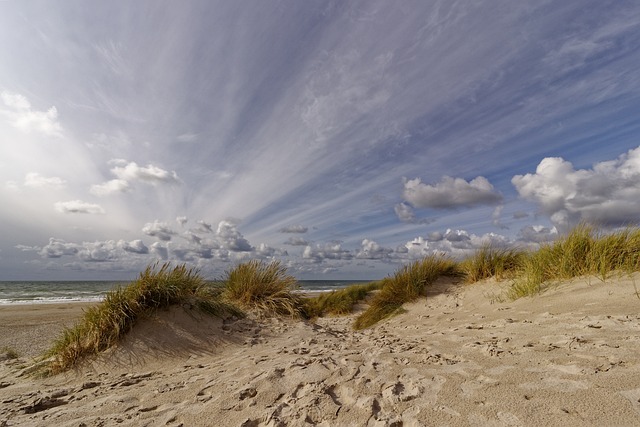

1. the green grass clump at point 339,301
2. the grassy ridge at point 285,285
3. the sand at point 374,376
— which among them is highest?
the grassy ridge at point 285,285

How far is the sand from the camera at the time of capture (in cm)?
237

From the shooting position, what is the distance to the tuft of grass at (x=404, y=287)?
8.65 meters

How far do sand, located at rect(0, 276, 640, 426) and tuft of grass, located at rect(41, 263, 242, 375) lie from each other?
0.73 feet

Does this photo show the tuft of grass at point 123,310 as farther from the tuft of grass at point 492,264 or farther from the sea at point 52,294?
the tuft of grass at point 492,264

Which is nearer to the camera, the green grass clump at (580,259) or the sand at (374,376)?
the sand at (374,376)

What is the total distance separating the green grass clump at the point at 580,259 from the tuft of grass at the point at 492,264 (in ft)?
4.90

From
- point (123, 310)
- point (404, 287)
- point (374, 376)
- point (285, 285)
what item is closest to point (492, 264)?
point (404, 287)

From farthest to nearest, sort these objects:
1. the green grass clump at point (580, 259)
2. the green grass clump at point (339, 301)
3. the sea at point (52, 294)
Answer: the sea at point (52, 294), the green grass clump at point (339, 301), the green grass clump at point (580, 259)

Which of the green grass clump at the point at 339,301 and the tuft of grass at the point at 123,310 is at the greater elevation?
the tuft of grass at the point at 123,310

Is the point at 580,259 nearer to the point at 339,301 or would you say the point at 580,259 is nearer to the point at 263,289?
the point at 263,289

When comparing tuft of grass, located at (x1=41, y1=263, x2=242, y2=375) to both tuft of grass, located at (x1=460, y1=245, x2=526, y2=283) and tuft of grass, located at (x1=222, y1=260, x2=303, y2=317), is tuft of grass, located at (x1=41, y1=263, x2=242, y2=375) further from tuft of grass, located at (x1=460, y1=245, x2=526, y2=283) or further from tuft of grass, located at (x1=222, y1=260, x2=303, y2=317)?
tuft of grass, located at (x1=460, y1=245, x2=526, y2=283)

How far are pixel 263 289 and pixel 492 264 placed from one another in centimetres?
599

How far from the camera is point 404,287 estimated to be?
9164 mm

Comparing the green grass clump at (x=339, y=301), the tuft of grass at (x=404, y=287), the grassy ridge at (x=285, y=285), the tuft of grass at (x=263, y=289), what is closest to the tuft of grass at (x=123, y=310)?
the grassy ridge at (x=285, y=285)
